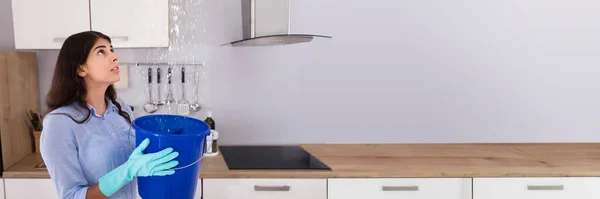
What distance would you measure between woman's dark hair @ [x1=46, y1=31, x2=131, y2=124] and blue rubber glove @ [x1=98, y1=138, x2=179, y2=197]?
202mm

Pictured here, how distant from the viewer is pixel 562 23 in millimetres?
3031

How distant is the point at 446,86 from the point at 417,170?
31.1 inches

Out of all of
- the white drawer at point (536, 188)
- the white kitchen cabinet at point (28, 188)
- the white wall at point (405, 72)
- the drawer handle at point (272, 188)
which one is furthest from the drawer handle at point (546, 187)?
the white kitchen cabinet at point (28, 188)

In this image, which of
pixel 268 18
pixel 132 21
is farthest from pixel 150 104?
pixel 268 18

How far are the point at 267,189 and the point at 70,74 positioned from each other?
3.50ft

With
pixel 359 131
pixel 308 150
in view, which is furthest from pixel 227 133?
pixel 359 131

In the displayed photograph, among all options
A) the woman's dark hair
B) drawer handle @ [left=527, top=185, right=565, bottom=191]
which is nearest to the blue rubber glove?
the woman's dark hair

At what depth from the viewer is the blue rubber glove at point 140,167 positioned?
58.8 inches

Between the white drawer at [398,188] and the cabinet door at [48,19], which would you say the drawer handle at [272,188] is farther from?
the cabinet door at [48,19]

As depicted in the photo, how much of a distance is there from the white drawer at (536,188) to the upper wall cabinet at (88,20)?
1.60 meters

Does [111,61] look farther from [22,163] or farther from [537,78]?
[537,78]

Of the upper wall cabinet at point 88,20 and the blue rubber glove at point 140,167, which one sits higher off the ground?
the upper wall cabinet at point 88,20

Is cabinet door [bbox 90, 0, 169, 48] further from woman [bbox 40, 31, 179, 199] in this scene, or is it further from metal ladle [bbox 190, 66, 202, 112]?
woman [bbox 40, 31, 179, 199]

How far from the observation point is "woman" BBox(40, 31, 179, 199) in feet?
4.96
